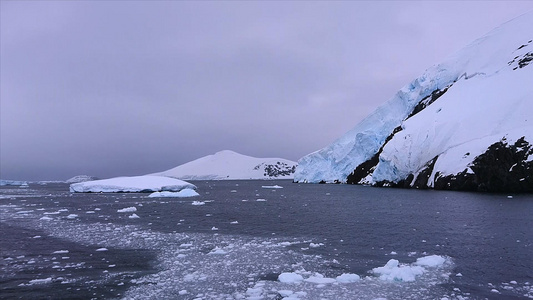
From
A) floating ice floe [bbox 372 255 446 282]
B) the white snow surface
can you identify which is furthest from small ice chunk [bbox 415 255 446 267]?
the white snow surface

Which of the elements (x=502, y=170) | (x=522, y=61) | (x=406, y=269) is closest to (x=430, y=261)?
(x=406, y=269)

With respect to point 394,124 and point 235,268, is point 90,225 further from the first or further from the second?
point 394,124

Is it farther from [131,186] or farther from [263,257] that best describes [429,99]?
[263,257]

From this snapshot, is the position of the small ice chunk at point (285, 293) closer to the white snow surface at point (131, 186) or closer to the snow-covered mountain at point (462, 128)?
the snow-covered mountain at point (462, 128)

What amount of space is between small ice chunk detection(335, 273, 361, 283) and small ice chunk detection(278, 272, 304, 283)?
3.43 ft

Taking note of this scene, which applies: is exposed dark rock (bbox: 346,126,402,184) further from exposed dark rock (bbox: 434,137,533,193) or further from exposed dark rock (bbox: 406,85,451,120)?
exposed dark rock (bbox: 434,137,533,193)

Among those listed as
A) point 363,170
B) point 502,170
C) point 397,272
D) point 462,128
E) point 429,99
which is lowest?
point 397,272

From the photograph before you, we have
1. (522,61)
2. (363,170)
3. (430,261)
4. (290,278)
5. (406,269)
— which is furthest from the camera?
(363,170)

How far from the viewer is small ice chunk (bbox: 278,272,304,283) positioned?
32.3 ft

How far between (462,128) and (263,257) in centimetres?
4576

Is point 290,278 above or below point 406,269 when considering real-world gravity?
below

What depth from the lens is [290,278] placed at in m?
9.92

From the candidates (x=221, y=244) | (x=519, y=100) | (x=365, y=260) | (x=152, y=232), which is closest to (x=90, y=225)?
(x=152, y=232)

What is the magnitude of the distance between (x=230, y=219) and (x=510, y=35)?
2579 inches
